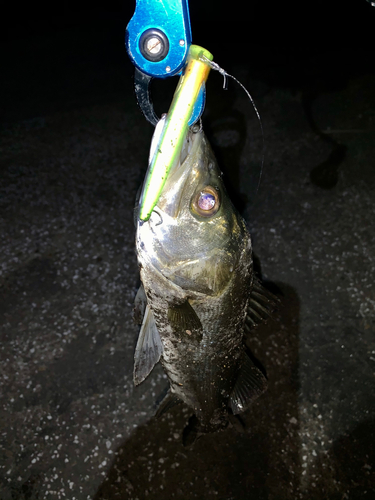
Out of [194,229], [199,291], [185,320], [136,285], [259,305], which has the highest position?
[194,229]

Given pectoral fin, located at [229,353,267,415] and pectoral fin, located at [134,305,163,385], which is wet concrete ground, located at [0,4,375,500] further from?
pectoral fin, located at [134,305,163,385]

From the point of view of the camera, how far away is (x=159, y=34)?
3.30 ft

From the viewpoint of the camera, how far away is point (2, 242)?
8.42 ft

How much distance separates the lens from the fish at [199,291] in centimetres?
125

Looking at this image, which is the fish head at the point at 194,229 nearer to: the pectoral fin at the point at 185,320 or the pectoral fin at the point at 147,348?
the pectoral fin at the point at 185,320

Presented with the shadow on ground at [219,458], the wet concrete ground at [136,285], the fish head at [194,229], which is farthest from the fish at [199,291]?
the wet concrete ground at [136,285]

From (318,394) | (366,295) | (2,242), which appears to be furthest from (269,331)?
(2,242)

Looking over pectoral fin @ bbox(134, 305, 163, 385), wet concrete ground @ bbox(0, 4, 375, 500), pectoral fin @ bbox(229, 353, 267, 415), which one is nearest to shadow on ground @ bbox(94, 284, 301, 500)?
wet concrete ground @ bbox(0, 4, 375, 500)

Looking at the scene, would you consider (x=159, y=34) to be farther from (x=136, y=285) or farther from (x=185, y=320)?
(x=136, y=285)

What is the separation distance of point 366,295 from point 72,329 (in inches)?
93.2

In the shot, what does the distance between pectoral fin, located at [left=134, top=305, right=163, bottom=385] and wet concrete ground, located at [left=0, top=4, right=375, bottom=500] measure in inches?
27.6

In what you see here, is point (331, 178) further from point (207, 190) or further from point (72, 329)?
point (72, 329)

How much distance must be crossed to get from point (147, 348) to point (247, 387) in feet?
2.39

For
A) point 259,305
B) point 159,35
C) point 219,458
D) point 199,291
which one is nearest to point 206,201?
point 199,291
